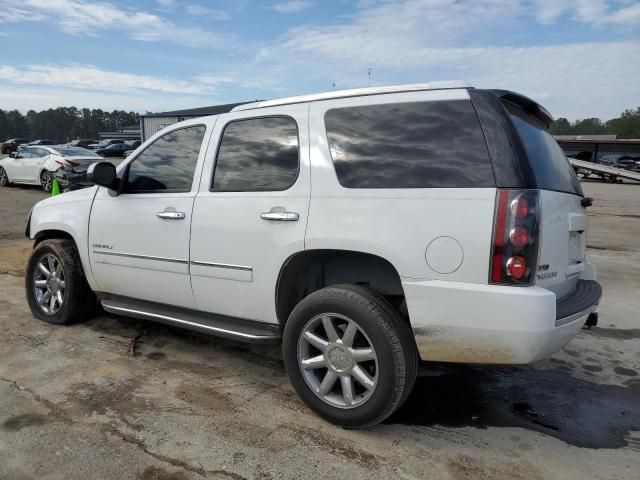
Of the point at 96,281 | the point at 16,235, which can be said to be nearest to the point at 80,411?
the point at 96,281

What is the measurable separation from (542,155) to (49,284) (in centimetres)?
424

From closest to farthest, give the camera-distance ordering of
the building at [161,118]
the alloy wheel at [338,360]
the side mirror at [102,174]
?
1. the alloy wheel at [338,360]
2. the side mirror at [102,174]
3. the building at [161,118]

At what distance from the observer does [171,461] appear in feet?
8.57

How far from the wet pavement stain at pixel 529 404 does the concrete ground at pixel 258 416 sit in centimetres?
1

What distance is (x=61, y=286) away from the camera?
4.50 metres

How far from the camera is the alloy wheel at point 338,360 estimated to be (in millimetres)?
2811

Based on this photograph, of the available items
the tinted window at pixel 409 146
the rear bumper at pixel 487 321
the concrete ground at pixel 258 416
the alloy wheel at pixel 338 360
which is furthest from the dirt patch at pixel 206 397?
the tinted window at pixel 409 146

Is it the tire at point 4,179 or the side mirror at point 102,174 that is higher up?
the side mirror at point 102,174

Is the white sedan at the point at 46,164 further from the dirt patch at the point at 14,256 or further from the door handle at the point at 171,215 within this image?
the door handle at the point at 171,215

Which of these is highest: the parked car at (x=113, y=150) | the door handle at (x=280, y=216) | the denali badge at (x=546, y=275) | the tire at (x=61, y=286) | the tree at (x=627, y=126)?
the tree at (x=627, y=126)

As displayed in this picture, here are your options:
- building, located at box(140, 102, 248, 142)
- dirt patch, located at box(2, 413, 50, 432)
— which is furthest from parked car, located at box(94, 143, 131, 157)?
dirt patch, located at box(2, 413, 50, 432)

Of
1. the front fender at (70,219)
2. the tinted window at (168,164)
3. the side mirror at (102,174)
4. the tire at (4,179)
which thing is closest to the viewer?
the tinted window at (168,164)

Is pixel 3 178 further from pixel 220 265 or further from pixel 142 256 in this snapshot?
pixel 220 265

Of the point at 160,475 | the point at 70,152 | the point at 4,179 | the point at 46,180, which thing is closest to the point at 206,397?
the point at 160,475
